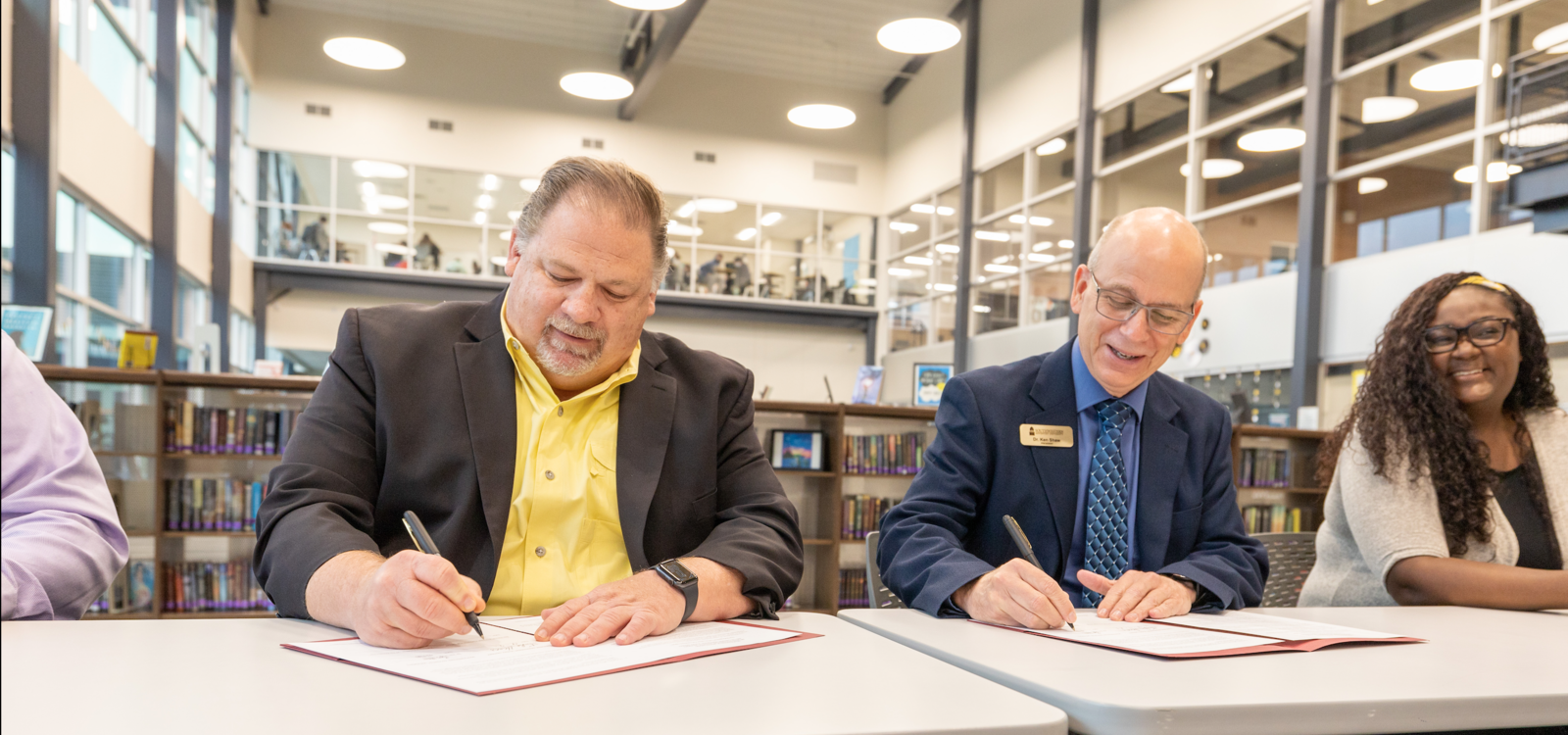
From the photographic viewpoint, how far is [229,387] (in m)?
5.00

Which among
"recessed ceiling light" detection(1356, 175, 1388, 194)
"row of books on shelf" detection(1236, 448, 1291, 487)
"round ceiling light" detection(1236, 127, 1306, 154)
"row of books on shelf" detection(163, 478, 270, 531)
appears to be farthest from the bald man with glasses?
"round ceiling light" detection(1236, 127, 1306, 154)

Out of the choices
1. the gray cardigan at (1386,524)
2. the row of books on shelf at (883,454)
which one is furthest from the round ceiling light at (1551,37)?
the gray cardigan at (1386,524)

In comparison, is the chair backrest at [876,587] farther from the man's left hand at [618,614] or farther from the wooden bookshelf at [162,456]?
the wooden bookshelf at [162,456]

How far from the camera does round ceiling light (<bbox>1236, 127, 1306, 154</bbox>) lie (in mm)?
8227

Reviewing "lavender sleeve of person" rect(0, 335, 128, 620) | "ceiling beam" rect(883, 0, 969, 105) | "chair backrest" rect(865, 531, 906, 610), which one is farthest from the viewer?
"ceiling beam" rect(883, 0, 969, 105)

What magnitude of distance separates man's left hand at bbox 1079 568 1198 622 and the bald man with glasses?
0.25m

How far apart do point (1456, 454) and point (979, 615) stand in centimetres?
135

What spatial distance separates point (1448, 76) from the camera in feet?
22.8

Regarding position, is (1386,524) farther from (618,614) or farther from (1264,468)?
(1264,468)

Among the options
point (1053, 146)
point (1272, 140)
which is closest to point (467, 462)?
point (1272, 140)

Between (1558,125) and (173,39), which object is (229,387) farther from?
(1558,125)

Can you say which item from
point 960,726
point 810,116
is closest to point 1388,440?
point 960,726

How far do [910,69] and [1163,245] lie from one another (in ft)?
45.5

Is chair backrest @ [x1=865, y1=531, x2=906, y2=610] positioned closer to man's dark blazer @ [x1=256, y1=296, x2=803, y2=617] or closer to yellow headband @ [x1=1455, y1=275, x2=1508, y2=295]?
man's dark blazer @ [x1=256, y1=296, x2=803, y2=617]
